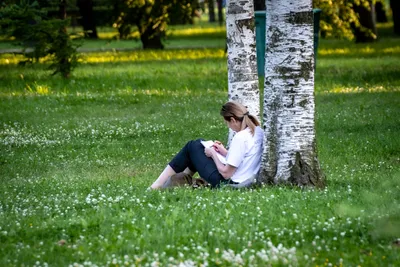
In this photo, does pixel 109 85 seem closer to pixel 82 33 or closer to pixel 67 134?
pixel 82 33

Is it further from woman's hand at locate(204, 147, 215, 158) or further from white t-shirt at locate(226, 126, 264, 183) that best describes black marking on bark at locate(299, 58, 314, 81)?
woman's hand at locate(204, 147, 215, 158)

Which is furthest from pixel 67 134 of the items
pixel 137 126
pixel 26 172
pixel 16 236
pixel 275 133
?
pixel 16 236

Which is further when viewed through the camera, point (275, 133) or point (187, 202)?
point (275, 133)

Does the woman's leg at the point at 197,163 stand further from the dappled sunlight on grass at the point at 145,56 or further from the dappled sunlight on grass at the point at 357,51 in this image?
the dappled sunlight on grass at the point at 357,51

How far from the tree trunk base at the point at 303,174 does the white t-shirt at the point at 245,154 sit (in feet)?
2.07

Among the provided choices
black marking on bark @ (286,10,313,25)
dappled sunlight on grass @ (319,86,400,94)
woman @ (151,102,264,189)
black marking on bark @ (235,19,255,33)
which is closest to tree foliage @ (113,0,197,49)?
dappled sunlight on grass @ (319,86,400,94)

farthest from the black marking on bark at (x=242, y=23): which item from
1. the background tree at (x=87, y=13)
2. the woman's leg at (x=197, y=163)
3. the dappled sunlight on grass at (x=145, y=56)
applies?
the background tree at (x=87, y=13)

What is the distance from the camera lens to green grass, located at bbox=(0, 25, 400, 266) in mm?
7500

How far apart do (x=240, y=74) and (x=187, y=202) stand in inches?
151

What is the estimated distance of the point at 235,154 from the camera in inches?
423

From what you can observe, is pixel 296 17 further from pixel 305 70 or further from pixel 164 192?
pixel 164 192

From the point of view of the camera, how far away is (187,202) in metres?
9.51

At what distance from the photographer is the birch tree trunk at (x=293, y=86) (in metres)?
10.3

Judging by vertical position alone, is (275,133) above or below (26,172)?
above
